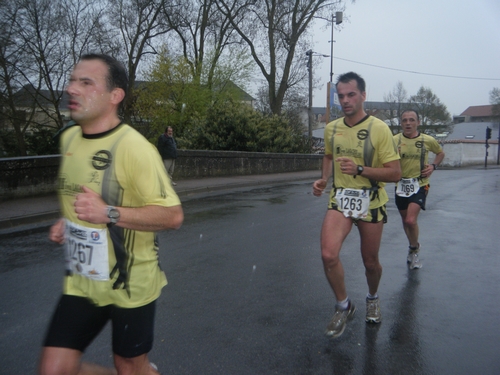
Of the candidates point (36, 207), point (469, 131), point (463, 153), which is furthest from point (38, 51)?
point (469, 131)

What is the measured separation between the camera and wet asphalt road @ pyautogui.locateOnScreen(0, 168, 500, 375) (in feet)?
11.6

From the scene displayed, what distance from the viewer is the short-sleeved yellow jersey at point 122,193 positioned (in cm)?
216

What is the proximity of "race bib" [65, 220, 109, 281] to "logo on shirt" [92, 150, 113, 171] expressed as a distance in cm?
28

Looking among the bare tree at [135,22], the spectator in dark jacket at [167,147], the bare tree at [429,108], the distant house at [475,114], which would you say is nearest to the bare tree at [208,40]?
the bare tree at [135,22]

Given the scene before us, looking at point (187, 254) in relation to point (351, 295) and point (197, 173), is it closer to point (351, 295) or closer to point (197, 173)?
point (351, 295)

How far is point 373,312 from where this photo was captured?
168 inches

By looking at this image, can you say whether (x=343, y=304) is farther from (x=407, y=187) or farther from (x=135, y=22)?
(x=135, y=22)

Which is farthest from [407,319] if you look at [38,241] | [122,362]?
[38,241]

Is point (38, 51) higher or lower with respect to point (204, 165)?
higher

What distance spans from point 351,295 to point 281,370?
5.97ft

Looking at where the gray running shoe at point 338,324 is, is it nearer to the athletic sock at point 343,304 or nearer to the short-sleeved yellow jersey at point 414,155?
the athletic sock at point 343,304

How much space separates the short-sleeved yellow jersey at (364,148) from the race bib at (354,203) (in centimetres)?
5

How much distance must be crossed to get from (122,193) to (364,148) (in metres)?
2.25

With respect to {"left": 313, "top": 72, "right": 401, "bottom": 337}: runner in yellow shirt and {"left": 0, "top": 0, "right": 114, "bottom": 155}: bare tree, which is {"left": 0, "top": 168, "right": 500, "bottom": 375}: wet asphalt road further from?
{"left": 0, "top": 0, "right": 114, "bottom": 155}: bare tree
